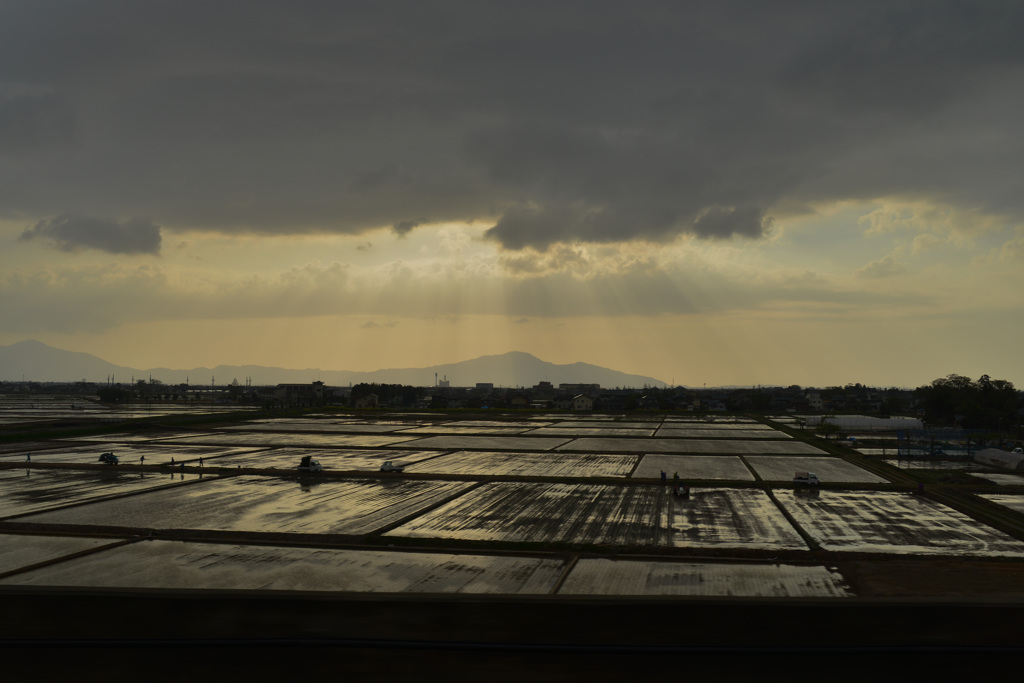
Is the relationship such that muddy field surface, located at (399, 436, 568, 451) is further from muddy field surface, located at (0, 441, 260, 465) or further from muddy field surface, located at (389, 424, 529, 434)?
muddy field surface, located at (0, 441, 260, 465)

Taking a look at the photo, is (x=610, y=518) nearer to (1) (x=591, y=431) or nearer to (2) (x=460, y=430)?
(2) (x=460, y=430)

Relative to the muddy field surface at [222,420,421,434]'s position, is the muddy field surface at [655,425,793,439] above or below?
below

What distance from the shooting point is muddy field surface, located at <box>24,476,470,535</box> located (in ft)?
96.6

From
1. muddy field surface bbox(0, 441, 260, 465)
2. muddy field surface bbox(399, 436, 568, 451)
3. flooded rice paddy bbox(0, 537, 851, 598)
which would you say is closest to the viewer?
flooded rice paddy bbox(0, 537, 851, 598)

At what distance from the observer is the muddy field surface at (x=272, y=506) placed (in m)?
29.4

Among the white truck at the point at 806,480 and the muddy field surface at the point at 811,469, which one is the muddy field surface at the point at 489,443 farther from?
the white truck at the point at 806,480

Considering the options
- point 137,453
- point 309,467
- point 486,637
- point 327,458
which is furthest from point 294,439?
point 486,637

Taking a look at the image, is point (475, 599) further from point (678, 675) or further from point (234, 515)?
point (234, 515)

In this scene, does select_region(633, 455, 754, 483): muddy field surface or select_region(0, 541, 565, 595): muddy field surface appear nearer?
select_region(0, 541, 565, 595): muddy field surface

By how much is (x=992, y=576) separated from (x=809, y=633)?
23.9 m

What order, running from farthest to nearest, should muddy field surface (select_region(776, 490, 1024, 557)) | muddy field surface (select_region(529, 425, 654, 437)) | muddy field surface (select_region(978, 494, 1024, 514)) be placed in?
muddy field surface (select_region(529, 425, 654, 437)) → muddy field surface (select_region(978, 494, 1024, 514)) → muddy field surface (select_region(776, 490, 1024, 557))

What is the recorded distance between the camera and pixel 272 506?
3347 centimetres

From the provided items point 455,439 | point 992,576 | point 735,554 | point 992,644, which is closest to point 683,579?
point 735,554

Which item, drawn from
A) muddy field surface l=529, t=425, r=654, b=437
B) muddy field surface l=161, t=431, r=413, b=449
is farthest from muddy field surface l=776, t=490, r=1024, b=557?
muddy field surface l=161, t=431, r=413, b=449
